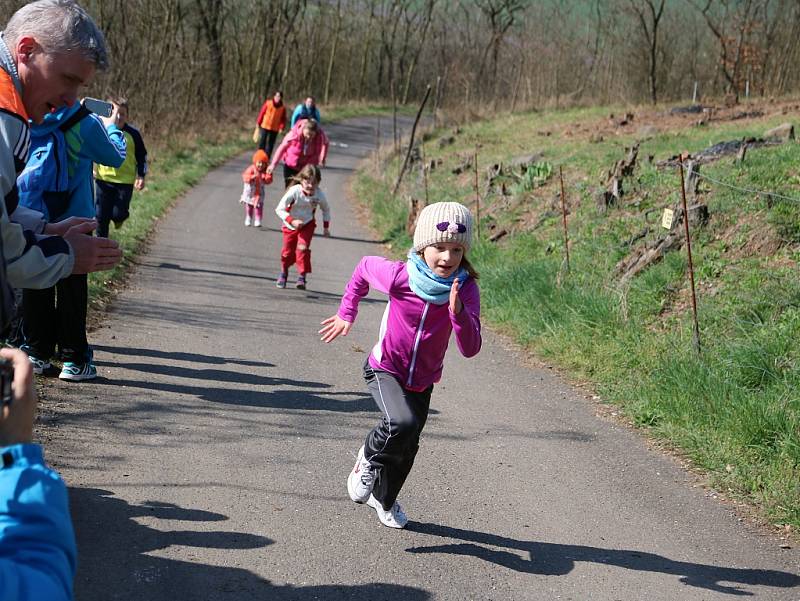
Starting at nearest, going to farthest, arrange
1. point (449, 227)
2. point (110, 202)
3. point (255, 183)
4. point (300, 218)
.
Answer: point (449, 227), point (110, 202), point (300, 218), point (255, 183)

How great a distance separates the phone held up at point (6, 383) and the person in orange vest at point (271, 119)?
22.2 meters

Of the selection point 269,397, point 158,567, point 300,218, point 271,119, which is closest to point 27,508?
point 158,567

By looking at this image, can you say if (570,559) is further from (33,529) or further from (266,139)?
(266,139)

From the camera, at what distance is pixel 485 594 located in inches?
176

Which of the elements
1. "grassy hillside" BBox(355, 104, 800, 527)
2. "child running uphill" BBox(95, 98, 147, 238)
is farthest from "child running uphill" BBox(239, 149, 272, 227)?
"child running uphill" BBox(95, 98, 147, 238)

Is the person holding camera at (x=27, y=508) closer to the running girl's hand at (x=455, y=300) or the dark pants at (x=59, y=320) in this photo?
the running girl's hand at (x=455, y=300)

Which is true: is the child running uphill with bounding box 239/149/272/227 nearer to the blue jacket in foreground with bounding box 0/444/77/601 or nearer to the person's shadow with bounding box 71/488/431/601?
the person's shadow with bounding box 71/488/431/601

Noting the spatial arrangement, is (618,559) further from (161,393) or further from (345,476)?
(161,393)

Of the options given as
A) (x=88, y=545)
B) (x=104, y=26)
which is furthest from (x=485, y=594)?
(x=104, y=26)

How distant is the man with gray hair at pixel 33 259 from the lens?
1813 millimetres

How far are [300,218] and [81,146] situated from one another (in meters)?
5.30

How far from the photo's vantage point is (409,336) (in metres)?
5.00

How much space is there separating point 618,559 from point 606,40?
4196cm

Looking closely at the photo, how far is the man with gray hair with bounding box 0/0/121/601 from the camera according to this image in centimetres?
181
